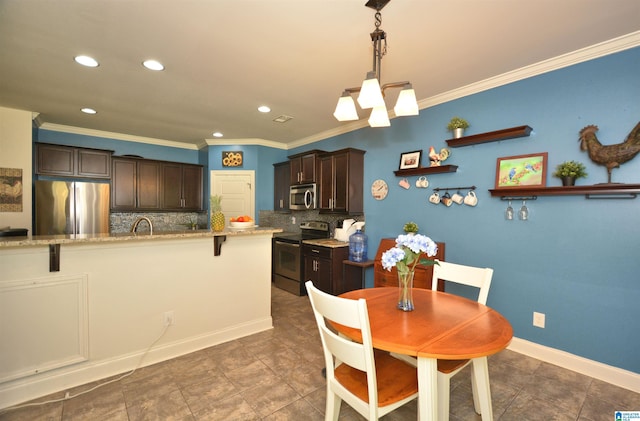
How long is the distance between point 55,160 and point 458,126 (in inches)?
215

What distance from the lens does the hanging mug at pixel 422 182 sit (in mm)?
3259

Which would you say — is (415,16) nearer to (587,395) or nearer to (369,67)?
(369,67)

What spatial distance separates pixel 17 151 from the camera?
3.57 metres

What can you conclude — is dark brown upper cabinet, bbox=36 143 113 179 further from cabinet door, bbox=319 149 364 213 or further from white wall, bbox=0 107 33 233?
cabinet door, bbox=319 149 364 213

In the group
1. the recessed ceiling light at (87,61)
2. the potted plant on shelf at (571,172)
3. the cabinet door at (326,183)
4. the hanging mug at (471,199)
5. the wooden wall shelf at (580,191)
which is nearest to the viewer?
the wooden wall shelf at (580,191)

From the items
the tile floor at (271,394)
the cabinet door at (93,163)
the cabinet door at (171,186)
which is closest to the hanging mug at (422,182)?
the tile floor at (271,394)

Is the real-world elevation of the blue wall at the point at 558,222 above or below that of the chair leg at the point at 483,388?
above

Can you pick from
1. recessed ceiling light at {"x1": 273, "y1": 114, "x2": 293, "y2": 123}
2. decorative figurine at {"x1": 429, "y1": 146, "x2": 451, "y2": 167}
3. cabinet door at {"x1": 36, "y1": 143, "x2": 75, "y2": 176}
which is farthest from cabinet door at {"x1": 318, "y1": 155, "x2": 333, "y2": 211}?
cabinet door at {"x1": 36, "y1": 143, "x2": 75, "y2": 176}

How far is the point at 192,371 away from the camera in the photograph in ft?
7.31

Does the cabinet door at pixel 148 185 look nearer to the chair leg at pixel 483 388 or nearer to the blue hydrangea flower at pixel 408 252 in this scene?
the blue hydrangea flower at pixel 408 252

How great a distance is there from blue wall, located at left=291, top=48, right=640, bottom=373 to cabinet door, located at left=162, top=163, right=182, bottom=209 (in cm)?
443

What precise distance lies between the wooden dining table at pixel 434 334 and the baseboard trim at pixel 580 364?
4.48 feet

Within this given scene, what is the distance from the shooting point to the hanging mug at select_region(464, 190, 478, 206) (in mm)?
2839

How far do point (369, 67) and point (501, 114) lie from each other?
1.38m
